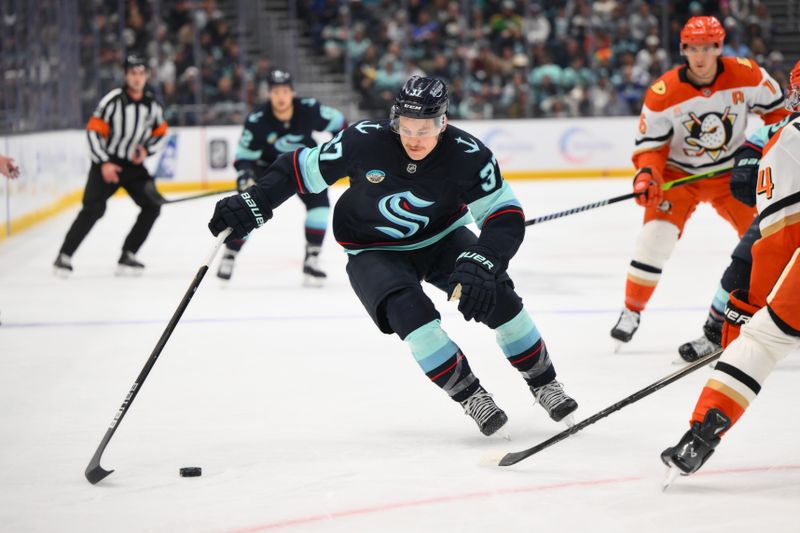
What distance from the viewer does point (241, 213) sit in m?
3.15

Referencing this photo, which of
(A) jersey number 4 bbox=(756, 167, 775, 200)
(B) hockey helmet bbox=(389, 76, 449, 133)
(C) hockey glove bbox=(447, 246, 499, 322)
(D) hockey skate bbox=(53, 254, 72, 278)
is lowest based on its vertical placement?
(D) hockey skate bbox=(53, 254, 72, 278)

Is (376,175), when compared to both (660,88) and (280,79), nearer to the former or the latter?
(660,88)

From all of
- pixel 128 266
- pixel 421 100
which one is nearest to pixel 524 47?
pixel 128 266

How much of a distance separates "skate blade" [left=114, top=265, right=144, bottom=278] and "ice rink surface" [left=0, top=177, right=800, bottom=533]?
0.33 m

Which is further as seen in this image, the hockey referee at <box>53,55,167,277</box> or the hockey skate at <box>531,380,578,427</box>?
the hockey referee at <box>53,55,167,277</box>

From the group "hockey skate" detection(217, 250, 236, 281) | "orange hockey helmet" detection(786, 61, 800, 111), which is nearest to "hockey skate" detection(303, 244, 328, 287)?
"hockey skate" detection(217, 250, 236, 281)

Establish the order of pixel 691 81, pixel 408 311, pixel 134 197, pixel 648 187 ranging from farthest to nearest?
pixel 134 197 < pixel 691 81 < pixel 648 187 < pixel 408 311

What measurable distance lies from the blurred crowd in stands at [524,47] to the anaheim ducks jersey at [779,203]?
35.2 feet

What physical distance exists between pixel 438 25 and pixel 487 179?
462 inches

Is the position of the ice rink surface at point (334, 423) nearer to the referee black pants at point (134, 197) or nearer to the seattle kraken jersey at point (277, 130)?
the referee black pants at point (134, 197)

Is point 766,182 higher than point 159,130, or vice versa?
point 766,182

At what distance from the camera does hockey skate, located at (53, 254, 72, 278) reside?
6.75 metres

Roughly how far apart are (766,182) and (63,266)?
501cm

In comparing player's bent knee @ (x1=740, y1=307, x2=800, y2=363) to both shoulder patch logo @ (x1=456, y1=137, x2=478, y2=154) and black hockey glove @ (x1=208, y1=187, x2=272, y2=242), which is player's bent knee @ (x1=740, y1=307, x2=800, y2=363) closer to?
shoulder patch logo @ (x1=456, y1=137, x2=478, y2=154)
